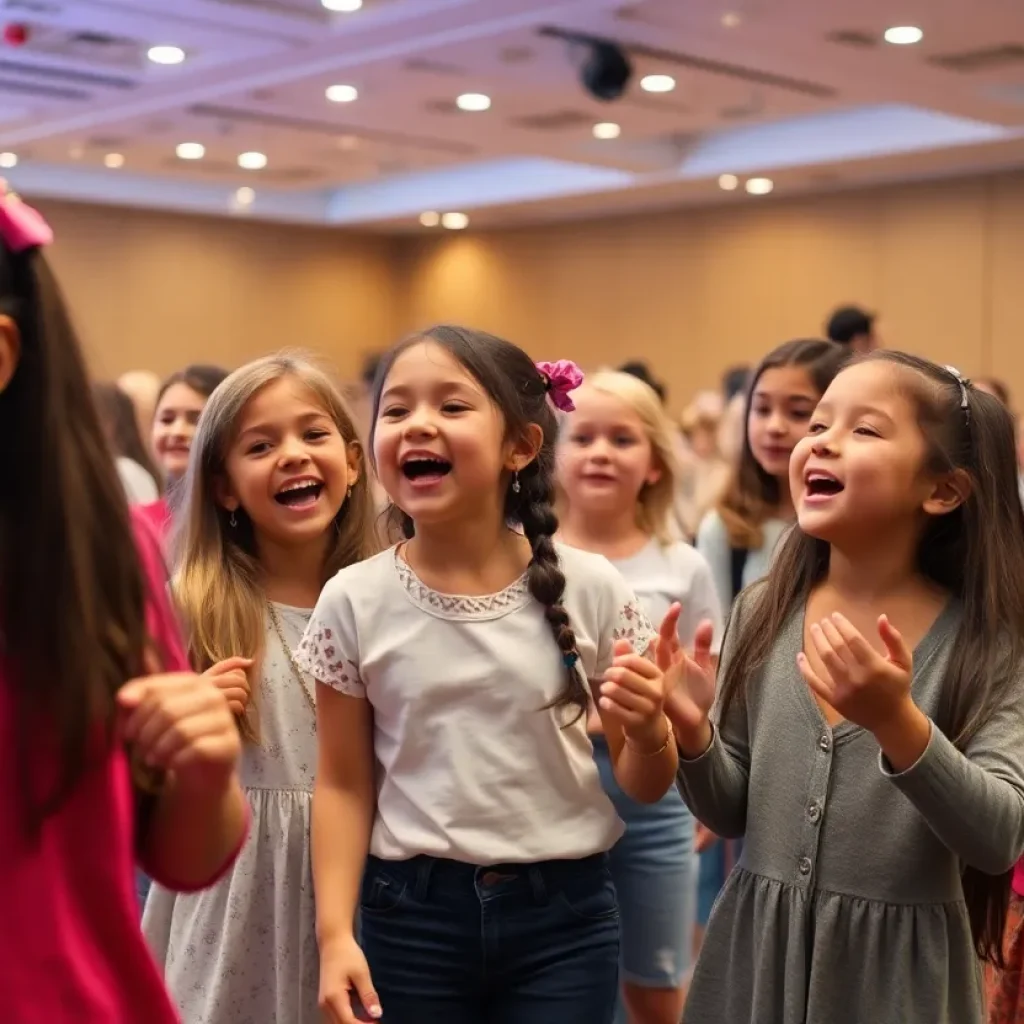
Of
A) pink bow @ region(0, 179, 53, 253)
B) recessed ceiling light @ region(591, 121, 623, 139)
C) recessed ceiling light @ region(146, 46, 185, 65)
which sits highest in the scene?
recessed ceiling light @ region(591, 121, 623, 139)

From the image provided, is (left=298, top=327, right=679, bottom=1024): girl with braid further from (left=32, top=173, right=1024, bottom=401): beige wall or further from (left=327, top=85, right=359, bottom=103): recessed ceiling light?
(left=32, top=173, right=1024, bottom=401): beige wall

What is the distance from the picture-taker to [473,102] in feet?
30.0

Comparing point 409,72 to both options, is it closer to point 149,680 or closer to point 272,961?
point 272,961

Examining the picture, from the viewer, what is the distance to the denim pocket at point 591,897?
73.1 inches

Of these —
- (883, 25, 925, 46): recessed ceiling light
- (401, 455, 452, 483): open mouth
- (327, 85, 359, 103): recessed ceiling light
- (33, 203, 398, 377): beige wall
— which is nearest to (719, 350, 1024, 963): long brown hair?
(401, 455, 452, 483): open mouth

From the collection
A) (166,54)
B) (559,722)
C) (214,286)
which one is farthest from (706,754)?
(214,286)

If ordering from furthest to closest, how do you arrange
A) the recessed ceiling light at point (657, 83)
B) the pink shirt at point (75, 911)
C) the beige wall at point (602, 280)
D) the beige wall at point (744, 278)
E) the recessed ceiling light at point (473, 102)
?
1. the beige wall at point (602, 280)
2. the beige wall at point (744, 278)
3. the recessed ceiling light at point (473, 102)
4. the recessed ceiling light at point (657, 83)
5. the pink shirt at point (75, 911)

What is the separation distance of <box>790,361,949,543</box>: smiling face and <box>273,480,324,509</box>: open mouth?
2.65 ft

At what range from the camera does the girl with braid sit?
5.96 feet

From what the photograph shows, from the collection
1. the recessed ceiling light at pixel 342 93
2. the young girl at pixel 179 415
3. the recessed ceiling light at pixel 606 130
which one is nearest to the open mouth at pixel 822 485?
the young girl at pixel 179 415

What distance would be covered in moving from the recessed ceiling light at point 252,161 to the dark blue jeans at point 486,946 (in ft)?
33.7

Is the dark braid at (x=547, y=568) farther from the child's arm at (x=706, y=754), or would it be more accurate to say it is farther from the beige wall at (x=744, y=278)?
the beige wall at (x=744, y=278)

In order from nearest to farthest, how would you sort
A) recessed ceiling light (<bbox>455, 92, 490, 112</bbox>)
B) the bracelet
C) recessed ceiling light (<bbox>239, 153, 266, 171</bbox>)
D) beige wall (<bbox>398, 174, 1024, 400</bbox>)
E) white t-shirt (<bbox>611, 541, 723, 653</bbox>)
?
the bracelet < white t-shirt (<bbox>611, 541, 723, 653</bbox>) < recessed ceiling light (<bbox>455, 92, 490, 112</bbox>) < beige wall (<bbox>398, 174, 1024, 400</bbox>) < recessed ceiling light (<bbox>239, 153, 266, 171</bbox>)

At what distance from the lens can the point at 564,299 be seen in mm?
14312
